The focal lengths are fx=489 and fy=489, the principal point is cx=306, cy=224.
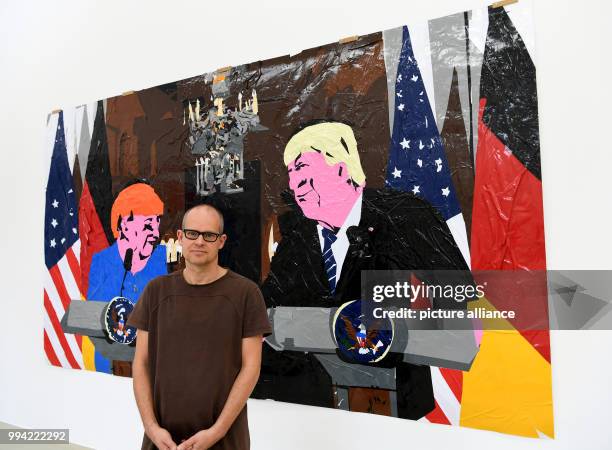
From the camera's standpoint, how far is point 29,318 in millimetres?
3199

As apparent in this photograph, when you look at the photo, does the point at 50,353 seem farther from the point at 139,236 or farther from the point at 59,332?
the point at 139,236

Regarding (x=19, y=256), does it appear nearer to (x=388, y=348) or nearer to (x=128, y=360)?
(x=128, y=360)

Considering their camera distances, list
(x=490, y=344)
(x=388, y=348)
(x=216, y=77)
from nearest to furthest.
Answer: (x=490, y=344), (x=388, y=348), (x=216, y=77)

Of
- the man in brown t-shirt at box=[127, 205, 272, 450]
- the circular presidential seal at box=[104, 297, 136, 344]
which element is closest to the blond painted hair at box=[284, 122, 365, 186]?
the man in brown t-shirt at box=[127, 205, 272, 450]

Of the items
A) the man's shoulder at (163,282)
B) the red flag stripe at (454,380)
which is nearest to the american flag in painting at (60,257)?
the man's shoulder at (163,282)

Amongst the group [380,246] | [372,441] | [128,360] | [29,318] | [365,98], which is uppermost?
[365,98]

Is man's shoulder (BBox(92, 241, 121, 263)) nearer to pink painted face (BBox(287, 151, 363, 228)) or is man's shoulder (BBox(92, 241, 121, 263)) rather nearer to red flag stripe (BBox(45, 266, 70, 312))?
red flag stripe (BBox(45, 266, 70, 312))

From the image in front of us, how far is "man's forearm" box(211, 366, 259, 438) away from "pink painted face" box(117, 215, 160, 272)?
1303mm

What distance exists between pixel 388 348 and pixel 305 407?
0.51 m

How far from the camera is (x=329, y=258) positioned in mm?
2225

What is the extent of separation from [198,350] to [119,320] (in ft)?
4.51

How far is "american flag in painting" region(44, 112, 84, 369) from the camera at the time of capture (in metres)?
2.99

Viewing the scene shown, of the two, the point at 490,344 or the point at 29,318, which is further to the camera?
the point at 29,318

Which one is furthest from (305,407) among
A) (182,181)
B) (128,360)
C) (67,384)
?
(67,384)
